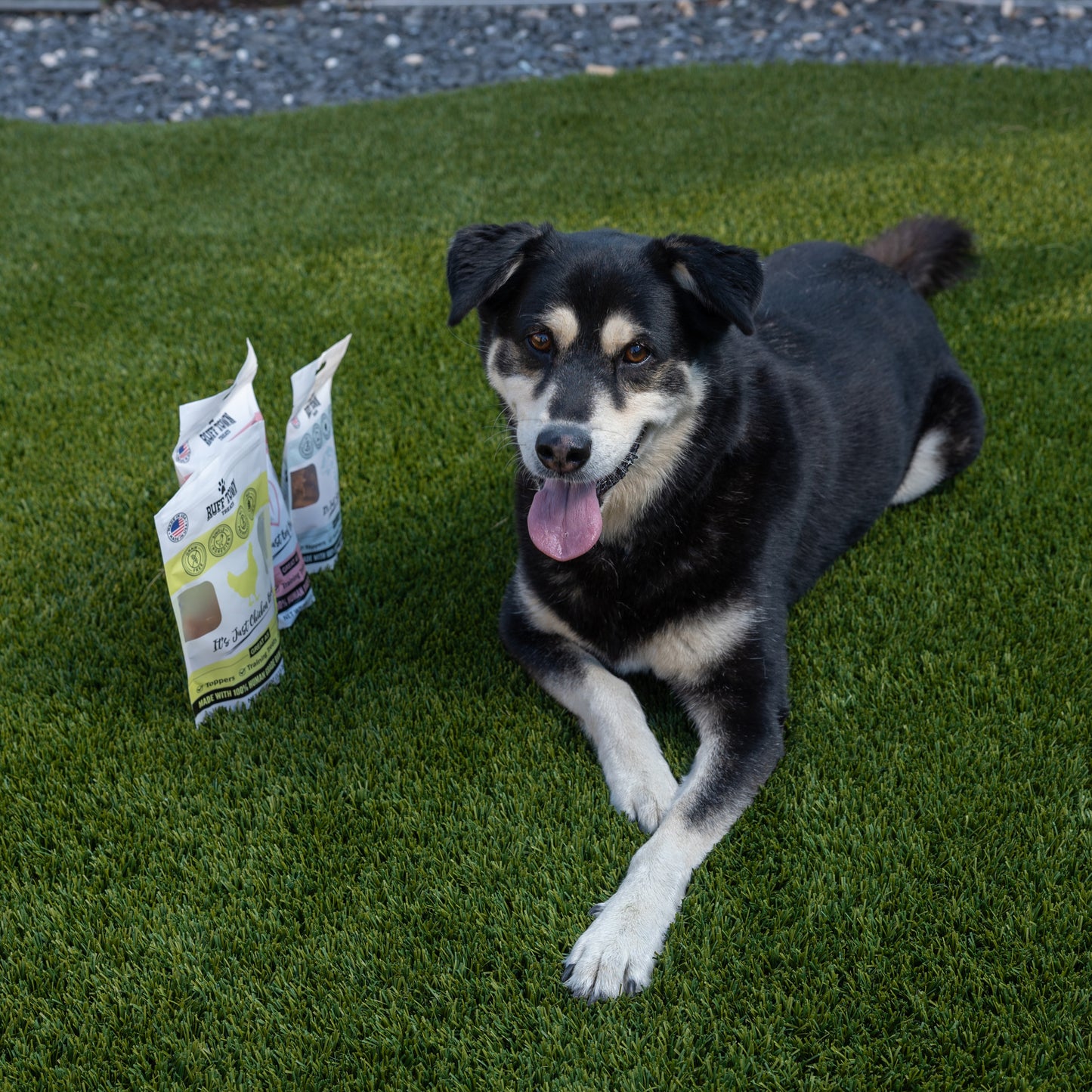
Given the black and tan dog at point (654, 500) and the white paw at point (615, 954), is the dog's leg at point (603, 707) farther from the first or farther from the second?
the white paw at point (615, 954)

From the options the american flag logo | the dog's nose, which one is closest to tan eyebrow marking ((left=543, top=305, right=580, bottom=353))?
the dog's nose

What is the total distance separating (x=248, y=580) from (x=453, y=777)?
784mm

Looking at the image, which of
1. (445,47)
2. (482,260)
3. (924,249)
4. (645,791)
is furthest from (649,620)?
(445,47)

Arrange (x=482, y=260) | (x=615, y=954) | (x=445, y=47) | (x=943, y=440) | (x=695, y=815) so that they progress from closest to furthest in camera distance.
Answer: (x=615, y=954) < (x=695, y=815) < (x=482, y=260) < (x=943, y=440) < (x=445, y=47)

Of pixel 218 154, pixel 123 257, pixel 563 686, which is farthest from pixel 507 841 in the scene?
pixel 218 154

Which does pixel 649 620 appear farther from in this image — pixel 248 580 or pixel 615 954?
pixel 248 580

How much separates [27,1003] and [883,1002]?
184cm

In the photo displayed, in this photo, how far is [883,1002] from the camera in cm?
216

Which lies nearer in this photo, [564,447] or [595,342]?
[564,447]

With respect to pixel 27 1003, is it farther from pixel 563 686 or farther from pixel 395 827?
pixel 563 686

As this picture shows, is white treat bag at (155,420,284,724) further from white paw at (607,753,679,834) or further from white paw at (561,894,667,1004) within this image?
white paw at (561,894,667,1004)

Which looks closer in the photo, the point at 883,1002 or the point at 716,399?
the point at 883,1002

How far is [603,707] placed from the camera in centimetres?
284

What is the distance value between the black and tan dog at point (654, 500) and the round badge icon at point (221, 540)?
0.82 m
